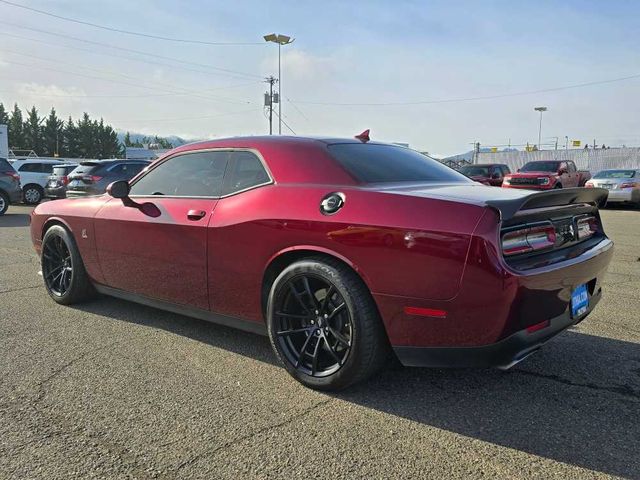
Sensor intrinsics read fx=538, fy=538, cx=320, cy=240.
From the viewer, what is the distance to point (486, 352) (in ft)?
8.54

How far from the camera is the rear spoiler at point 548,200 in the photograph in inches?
102

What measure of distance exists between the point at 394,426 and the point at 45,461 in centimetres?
161

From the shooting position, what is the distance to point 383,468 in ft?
7.55

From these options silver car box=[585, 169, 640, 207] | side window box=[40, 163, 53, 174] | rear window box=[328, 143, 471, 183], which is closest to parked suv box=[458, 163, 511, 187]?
silver car box=[585, 169, 640, 207]

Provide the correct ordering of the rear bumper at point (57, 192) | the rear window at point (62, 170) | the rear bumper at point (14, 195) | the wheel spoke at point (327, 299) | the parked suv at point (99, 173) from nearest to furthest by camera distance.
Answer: the wheel spoke at point (327, 299), the parked suv at point (99, 173), the rear bumper at point (14, 195), the rear bumper at point (57, 192), the rear window at point (62, 170)

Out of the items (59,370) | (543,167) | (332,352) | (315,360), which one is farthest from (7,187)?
(543,167)

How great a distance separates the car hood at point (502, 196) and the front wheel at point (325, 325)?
58cm

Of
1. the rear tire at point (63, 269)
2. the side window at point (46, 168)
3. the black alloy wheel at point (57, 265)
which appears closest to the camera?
the rear tire at point (63, 269)

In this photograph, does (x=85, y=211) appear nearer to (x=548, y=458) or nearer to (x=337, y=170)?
(x=337, y=170)

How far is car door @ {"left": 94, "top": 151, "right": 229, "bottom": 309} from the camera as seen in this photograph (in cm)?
369

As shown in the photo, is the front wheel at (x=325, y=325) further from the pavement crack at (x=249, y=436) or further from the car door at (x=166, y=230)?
the car door at (x=166, y=230)

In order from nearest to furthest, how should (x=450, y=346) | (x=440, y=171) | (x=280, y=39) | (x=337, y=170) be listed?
(x=450, y=346)
(x=337, y=170)
(x=440, y=171)
(x=280, y=39)

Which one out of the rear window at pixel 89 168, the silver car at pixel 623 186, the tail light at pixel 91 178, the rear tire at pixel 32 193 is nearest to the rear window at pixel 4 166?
the rear window at pixel 89 168

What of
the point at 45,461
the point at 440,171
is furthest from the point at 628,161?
the point at 45,461
